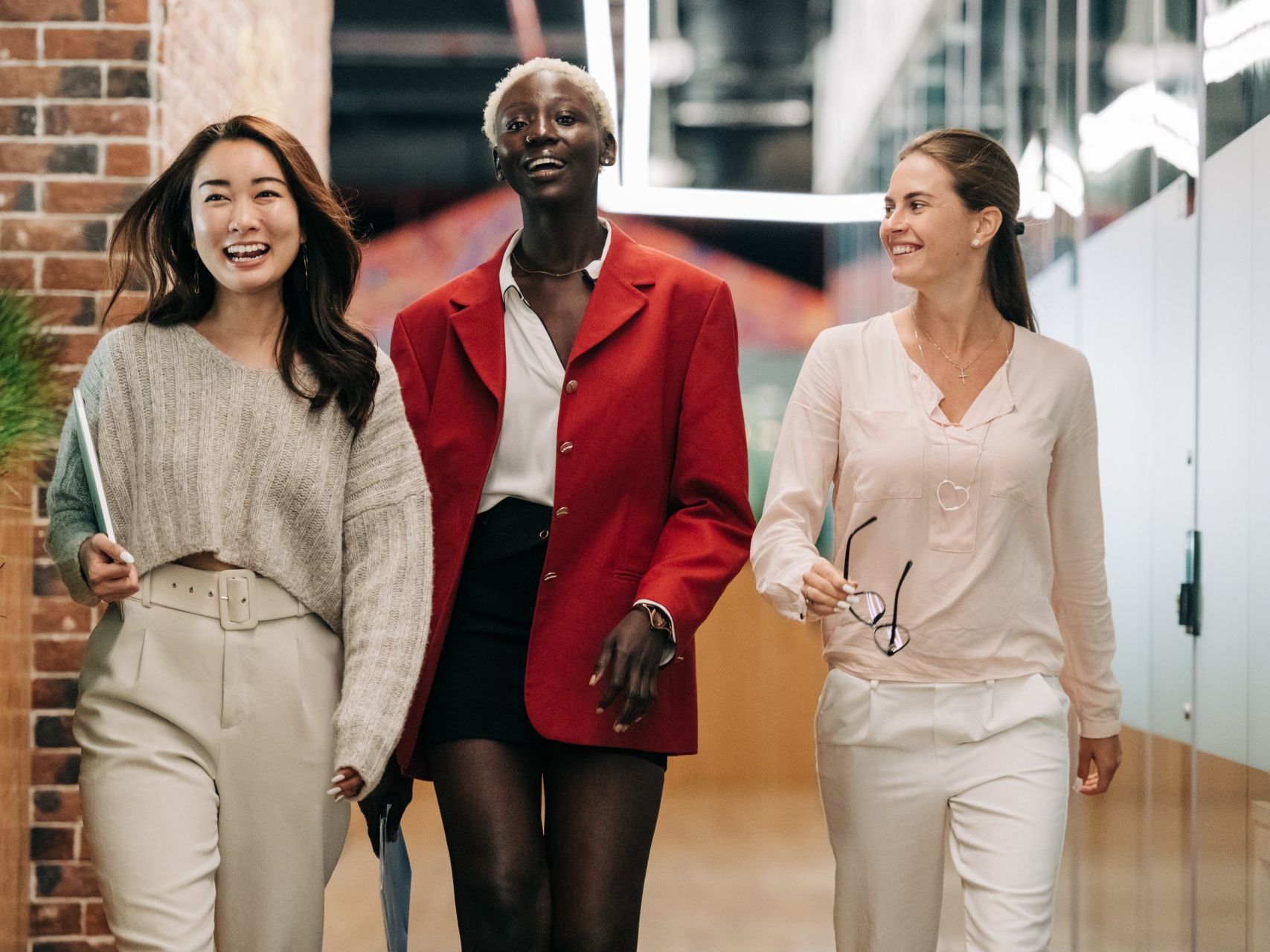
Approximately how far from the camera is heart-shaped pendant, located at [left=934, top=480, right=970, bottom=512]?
2430 mm

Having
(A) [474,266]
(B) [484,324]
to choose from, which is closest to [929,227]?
(B) [484,324]

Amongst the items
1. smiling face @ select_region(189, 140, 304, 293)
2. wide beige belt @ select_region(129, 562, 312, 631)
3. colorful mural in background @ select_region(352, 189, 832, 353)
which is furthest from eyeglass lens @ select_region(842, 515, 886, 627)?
colorful mural in background @ select_region(352, 189, 832, 353)

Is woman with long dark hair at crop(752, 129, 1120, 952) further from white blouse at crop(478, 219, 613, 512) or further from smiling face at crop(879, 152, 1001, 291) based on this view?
white blouse at crop(478, 219, 613, 512)

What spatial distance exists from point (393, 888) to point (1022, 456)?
4.00 feet

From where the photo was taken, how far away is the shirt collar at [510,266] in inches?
101

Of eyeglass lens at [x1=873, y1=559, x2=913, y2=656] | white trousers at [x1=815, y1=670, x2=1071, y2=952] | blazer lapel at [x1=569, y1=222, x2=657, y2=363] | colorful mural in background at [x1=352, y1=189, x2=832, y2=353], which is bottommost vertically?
white trousers at [x1=815, y1=670, x2=1071, y2=952]

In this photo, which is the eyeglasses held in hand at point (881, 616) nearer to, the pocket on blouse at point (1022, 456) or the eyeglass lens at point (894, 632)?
the eyeglass lens at point (894, 632)

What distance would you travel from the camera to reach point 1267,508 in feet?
8.61

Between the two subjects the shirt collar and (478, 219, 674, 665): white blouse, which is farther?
the shirt collar

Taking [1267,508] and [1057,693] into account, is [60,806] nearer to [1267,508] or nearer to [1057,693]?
[1057,693]

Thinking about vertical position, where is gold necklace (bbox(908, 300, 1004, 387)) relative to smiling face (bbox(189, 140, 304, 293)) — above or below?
below

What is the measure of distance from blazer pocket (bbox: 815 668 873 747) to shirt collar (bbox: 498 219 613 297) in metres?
0.75

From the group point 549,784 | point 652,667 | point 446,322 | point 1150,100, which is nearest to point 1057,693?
point 652,667

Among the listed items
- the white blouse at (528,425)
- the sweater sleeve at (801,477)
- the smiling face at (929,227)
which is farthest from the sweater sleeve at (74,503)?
the smiling face at (929,227)
